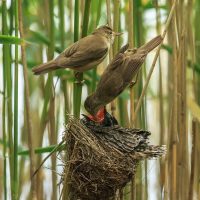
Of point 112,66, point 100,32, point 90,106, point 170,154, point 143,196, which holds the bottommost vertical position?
point 143,196

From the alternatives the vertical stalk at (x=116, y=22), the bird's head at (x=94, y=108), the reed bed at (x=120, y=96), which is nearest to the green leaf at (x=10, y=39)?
the reed bed at (x=120, y=96)

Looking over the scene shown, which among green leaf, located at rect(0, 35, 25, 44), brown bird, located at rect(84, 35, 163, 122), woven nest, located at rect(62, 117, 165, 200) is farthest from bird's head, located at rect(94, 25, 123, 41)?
green leaf, located at rect(0, 35, 25, 44)

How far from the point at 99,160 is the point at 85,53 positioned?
647 mm

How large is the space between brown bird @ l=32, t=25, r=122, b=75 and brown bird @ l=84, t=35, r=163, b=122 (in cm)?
11

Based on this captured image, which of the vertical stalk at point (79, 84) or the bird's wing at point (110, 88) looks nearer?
the vertical stalk at point (79, 84)

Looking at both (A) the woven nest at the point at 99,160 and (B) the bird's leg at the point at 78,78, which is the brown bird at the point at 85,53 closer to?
(B) the bird's leg at the point at 78,78

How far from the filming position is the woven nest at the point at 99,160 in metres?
2.49

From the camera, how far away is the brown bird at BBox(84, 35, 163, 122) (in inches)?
110

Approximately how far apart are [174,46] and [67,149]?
0.82 m

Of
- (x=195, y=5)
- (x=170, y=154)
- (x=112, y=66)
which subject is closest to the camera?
(x=112, y=66)

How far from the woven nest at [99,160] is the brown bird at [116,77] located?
270 millimetres

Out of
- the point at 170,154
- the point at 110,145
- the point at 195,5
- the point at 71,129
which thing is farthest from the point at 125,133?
the point at 195,5

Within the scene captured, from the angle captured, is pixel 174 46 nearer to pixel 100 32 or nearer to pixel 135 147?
pixel 100 32

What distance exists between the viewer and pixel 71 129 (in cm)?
254
